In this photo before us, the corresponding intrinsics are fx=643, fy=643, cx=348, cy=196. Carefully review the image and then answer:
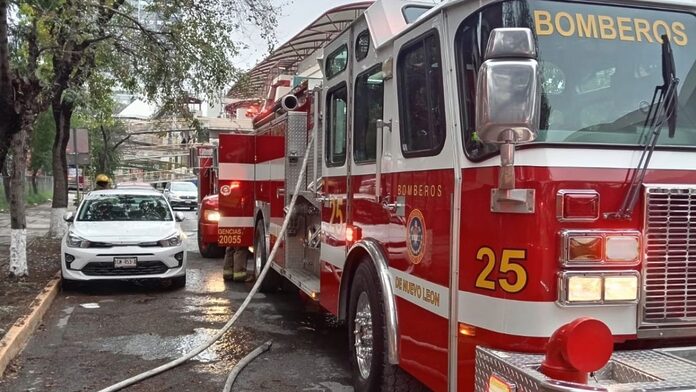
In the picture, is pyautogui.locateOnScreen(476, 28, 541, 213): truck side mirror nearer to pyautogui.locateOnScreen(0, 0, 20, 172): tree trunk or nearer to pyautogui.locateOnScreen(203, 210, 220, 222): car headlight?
pyautogui.locateOnScreen(0, 0, 20, 172): tree trunk

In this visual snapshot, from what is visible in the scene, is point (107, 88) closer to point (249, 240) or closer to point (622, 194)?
point (249, 240)

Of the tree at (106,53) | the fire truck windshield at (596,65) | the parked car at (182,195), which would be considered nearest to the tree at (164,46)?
the tree at (106,53)

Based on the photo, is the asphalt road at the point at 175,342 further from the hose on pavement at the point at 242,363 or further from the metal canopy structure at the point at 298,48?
the metal canopy structure at the point at 298,48

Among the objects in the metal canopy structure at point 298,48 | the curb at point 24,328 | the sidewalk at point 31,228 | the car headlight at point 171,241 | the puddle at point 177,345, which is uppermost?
the metal canopy structure at point 298,48

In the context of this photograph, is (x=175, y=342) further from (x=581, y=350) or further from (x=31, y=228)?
(x=31, y=228)

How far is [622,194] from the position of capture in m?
3.07

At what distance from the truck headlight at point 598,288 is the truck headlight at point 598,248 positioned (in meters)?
0.05

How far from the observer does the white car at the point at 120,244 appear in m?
8.82

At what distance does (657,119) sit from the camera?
3217 millimetres

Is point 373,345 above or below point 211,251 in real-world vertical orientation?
above

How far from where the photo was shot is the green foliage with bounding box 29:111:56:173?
3166 centimetres

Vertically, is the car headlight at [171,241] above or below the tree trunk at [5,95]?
below

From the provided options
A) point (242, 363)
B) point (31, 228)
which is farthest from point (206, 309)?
point (31, 228)

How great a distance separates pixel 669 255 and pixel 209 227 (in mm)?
10834
